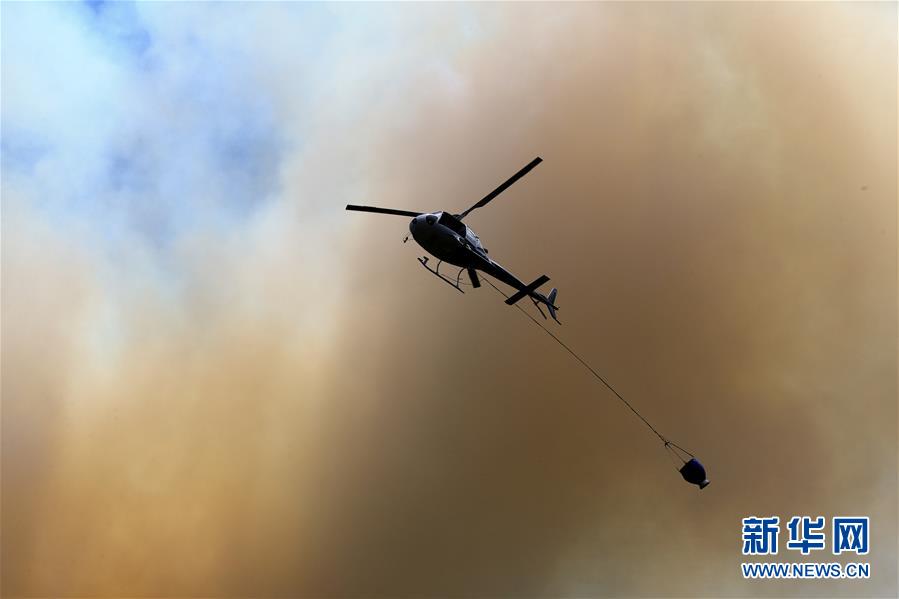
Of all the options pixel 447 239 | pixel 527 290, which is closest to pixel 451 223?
pixel 447 239

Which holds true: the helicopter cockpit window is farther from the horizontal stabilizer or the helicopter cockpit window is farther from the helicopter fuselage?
the horizontal stabilizer

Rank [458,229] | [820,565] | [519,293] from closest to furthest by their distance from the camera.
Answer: [458,229]
[519,293]
[820,565]

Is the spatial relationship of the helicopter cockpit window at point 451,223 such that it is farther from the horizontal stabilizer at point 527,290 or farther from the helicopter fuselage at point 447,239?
the horizontal stabilizer at point 527,290

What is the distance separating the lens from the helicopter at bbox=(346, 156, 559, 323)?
32938mm

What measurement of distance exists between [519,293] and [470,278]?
8.15 ft

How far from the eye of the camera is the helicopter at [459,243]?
32938 millimetres

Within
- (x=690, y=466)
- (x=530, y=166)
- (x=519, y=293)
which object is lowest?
(x=690, y=466)

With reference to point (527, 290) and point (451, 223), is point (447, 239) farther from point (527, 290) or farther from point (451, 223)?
point (527, 290)

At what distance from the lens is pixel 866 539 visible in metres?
39.7

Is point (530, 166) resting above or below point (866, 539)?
above

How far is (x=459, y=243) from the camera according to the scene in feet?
110

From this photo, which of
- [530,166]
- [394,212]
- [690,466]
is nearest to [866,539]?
[690,466]

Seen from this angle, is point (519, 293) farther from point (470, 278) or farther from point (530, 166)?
point (530, 166)

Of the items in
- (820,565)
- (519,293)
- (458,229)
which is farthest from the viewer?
(820,565)
